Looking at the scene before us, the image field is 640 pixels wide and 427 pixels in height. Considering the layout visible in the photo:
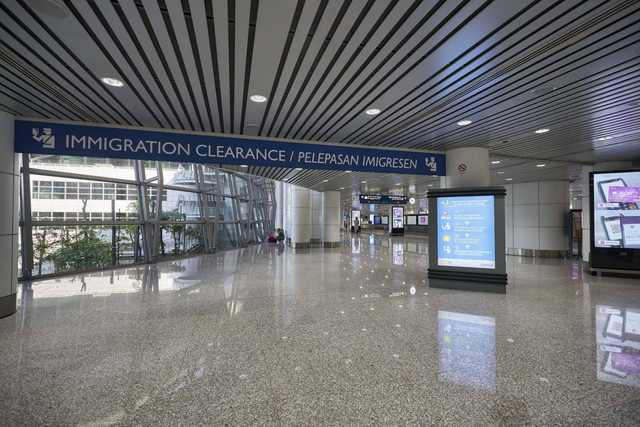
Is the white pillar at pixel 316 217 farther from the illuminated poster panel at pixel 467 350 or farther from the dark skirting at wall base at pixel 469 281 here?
the illuminated poster panel at pixel 467 350

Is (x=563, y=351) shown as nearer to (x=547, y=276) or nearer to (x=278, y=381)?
(x=278, y=381)

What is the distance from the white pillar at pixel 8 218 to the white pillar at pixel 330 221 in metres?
15.3

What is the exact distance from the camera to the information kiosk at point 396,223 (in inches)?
1247

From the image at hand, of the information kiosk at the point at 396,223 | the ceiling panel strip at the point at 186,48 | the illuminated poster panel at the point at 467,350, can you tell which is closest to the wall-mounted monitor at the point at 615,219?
the illuminated poster panel at the point at 467,350

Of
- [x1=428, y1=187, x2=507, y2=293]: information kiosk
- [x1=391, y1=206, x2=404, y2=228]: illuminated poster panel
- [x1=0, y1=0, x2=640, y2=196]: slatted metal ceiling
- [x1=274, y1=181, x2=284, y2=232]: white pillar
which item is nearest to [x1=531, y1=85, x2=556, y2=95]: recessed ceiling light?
[x1=0, y1=0, x2=640, y2=196]: slatted metal ceiling

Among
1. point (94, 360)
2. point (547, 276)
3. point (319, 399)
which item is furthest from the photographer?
point (547, 276)

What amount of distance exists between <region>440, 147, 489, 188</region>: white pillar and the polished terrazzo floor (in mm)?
2795

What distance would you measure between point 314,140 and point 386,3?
479 centimetres

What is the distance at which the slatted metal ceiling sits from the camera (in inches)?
113

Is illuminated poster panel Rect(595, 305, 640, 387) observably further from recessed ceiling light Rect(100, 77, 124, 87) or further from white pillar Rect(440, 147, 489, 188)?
recessed ceiling light Rect(100, 77, 124, 87)

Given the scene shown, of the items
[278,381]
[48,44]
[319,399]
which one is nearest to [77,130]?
[48,44]

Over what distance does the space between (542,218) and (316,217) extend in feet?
40.0

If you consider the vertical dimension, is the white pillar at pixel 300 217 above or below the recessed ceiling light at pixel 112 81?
below

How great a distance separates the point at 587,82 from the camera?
167 inches
